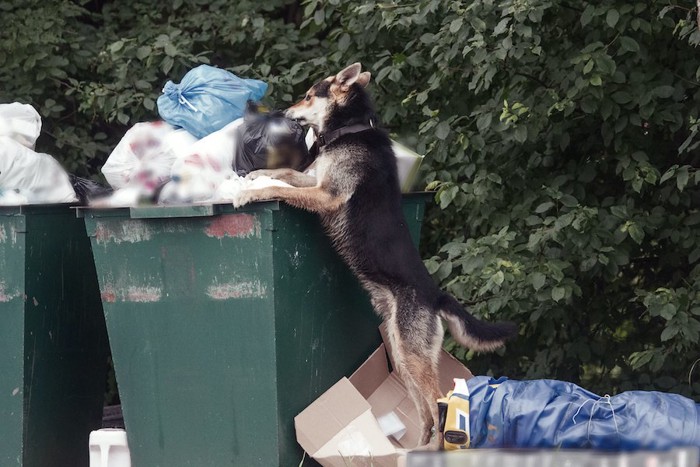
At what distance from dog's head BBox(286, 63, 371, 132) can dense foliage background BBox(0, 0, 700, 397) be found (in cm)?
77

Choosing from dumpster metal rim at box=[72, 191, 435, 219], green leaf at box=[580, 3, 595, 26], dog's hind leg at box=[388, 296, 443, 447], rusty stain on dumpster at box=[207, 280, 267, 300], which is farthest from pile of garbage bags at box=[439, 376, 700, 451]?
green leaf at box=[580, 3, 595, 26]

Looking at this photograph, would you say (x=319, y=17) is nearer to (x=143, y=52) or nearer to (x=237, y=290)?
(x=143, y=52)

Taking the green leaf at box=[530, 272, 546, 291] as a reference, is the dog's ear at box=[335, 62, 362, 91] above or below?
above

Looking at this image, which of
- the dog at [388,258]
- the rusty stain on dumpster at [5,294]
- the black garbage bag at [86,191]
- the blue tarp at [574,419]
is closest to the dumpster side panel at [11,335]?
the rusty stain on dumpster at [5,294]

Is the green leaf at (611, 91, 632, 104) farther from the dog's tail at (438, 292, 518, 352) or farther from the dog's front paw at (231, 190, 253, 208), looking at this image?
the dog's front paw at (231, 190, 253, 208)

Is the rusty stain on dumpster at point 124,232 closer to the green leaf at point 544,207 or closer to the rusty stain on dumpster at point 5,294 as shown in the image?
the rusty stain on dumpster at point 5,294

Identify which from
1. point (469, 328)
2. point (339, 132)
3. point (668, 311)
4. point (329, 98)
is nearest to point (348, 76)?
point (329, 98)

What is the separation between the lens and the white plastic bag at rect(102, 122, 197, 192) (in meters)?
4.52

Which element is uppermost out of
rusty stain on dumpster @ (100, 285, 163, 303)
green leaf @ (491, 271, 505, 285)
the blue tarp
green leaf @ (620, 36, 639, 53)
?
green leaf @ (620, 36, 639, 53)

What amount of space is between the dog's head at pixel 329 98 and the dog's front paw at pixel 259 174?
1.27 feet

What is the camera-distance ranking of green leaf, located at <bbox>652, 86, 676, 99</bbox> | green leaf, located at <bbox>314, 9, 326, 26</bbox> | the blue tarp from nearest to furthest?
the blue tarp, green leaf, located at <bbox>652, 86, 676, 99</bbox>, green leaf, located at <bbox>314, 9, 326, 26</bbox>

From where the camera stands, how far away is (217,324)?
13.6 feet

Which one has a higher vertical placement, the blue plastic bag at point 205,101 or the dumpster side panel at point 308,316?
the blue plastic bag at point 205,101

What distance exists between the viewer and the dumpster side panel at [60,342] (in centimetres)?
448
